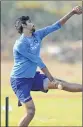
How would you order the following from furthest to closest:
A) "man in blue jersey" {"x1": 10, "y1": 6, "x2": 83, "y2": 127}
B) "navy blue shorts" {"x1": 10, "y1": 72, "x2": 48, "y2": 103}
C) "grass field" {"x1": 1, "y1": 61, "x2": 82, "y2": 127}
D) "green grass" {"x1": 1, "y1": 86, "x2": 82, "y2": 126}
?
"grass field" {"x1": 1, "y1": 61, "x2": 82, "y2": 127}
"green grass" {"x1": 1, "y1": 86, "x2": 82, "y2": 126}
"navy blue shorts" {"x1": 10, "y1": 72, "x2": 48, "y2": 103}
"man in blue jersey" {"x1": 10, "y1": 6, "x2": 83, "y2": 127}

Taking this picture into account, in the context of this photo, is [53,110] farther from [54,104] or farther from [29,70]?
[29,70]

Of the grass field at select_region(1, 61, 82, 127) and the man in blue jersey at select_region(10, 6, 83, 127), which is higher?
the man in blue jersey at select_region(10, 6, 83, 127)

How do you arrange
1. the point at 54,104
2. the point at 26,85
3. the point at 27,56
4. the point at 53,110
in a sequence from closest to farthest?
the point at 27,56
the point at 26,85
the point at 53,110
the point at 54,104

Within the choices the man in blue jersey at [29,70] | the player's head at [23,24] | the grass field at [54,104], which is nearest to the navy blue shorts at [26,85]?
the man in blue jersey at [29,70]

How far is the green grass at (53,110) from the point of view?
11383 millimetres

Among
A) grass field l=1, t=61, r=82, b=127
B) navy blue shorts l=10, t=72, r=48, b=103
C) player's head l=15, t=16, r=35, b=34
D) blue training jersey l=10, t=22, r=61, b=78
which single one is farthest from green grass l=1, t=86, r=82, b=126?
player's head l=15, t=16, r=35, b=34

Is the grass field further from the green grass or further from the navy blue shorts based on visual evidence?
the navy blue shorts

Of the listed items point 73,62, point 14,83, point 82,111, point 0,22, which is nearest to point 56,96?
point 82,111

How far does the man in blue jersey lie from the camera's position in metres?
7.59

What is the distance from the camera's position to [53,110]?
47.4 feet

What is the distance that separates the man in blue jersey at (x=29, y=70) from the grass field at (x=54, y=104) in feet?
9.96

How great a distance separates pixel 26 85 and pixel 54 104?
872 cm

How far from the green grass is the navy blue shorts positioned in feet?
9.85

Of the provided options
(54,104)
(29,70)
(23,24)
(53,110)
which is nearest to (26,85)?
(29,70)
